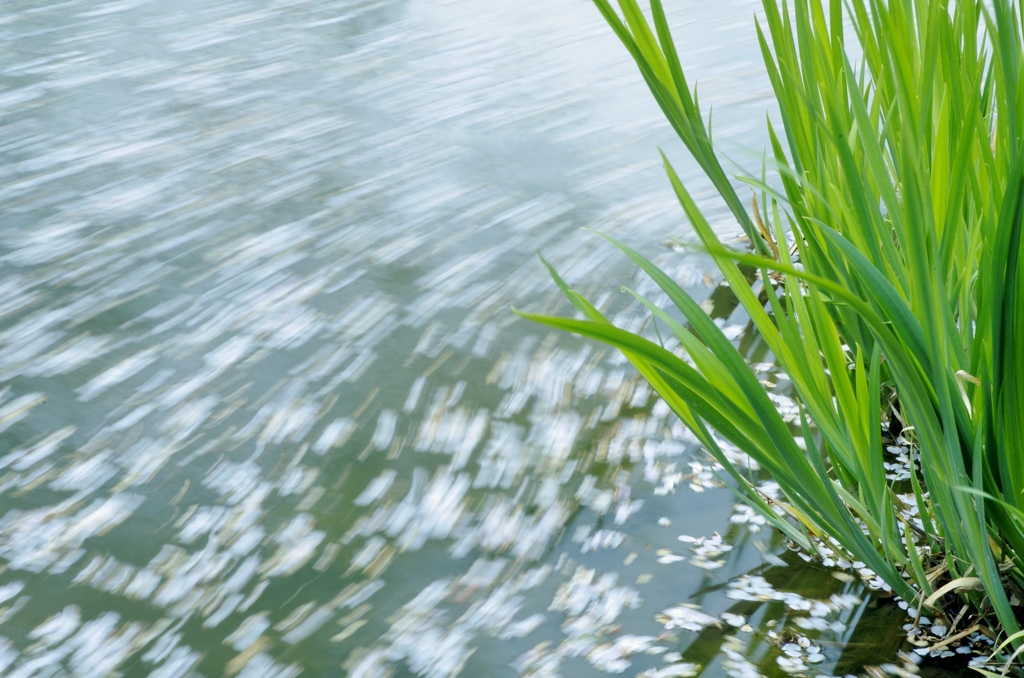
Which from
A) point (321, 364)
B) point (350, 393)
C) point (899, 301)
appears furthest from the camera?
point (321, 364)

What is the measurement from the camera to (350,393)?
Answer: 90.2 inches

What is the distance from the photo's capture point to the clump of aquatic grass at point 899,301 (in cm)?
106

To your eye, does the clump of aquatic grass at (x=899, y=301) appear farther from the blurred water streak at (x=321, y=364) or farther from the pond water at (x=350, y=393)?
the blurred water streak at (x=321, y=364)

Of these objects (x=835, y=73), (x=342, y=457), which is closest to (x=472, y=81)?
(x=342, y=457)

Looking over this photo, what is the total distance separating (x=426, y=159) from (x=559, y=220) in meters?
0.67

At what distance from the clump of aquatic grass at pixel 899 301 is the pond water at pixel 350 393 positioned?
1.02ft

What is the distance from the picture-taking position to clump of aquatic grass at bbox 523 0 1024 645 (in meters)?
1.06

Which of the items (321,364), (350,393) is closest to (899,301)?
(350,393)

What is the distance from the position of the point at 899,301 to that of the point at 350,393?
1499 mm

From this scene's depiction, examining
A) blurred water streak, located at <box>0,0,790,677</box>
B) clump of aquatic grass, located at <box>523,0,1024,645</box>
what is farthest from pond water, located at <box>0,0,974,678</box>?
clump of aquatic grass, located at <box>523,0,1024,645</box>

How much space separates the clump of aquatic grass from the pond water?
309 millimetres

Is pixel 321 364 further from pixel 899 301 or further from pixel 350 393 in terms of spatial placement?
pixel 899 301

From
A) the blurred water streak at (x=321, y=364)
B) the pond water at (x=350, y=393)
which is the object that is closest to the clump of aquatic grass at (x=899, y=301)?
the pond water at (x=350, y=393)

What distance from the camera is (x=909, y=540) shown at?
1347 millimetres
